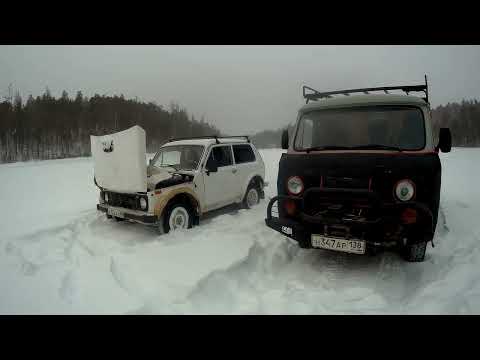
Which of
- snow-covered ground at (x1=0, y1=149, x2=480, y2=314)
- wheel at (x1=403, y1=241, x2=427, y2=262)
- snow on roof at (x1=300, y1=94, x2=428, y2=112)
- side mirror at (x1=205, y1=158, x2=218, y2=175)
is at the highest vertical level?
snow on roof at (x1=300, y1=94, x2=428, y2=112)

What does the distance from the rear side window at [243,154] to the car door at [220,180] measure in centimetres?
24

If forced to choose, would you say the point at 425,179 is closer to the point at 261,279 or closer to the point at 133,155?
the point at 261,279

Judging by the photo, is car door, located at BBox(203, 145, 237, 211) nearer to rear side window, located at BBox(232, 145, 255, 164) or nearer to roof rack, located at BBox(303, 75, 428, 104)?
rear side window, located at BBox(232, 145, 255, 164)

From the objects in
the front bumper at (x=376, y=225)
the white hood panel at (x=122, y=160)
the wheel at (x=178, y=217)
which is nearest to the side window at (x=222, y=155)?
the wheel at (x=178, y=217)

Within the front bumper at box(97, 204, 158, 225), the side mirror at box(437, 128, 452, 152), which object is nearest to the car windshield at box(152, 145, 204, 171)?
the front bumper at box(97, 204, 158, 225)

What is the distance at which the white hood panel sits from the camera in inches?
177

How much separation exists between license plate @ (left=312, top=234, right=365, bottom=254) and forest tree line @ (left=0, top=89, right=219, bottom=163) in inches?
573

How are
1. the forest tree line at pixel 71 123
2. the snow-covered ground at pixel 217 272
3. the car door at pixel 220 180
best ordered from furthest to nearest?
the forest tree line at pixel 71 123
the car door at pixel 220 180
the snow-covered ground at pixel 217 272

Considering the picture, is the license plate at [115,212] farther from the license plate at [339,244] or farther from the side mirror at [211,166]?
the license plate at [339,244]

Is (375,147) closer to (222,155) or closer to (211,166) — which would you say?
(211,166)

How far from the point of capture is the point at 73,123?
27.6 metres

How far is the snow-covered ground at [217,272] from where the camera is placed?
2.77 meters
